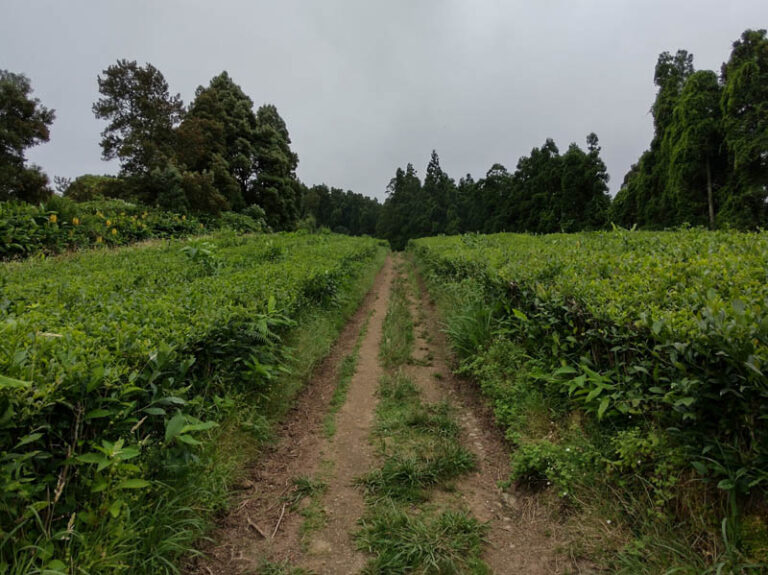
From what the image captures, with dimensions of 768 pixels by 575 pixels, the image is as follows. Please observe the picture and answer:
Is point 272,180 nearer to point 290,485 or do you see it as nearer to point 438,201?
point 290,485

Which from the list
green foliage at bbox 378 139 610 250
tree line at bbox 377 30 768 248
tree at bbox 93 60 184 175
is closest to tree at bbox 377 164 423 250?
green foliage at bbox 378 139 610 250

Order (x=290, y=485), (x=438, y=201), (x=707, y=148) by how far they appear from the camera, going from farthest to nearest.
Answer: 1. (x=438, y=201)
2. (x=707, y=148)
3. (x=290, y=485)

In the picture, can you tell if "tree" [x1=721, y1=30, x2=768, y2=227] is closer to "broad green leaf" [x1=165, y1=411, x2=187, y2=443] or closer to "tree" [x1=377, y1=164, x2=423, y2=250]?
"broad green leaf" [x1=165, y1=411, x2=187, y2=443]

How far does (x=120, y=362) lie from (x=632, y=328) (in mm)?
3272

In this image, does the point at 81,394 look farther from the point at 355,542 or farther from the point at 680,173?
the point at 680,173

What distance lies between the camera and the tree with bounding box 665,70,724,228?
22453 millimetres

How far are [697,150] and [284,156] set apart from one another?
26.8 m

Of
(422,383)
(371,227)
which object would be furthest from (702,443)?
(371,227)

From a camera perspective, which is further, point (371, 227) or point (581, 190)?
point (371, 227)

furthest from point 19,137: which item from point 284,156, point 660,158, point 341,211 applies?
point 341,211

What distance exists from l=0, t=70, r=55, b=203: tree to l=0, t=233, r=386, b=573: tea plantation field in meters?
17.5

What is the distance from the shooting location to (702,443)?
1.93 m

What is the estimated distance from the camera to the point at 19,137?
16219 mm

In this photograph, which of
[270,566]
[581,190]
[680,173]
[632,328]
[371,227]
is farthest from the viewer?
[371,227]
